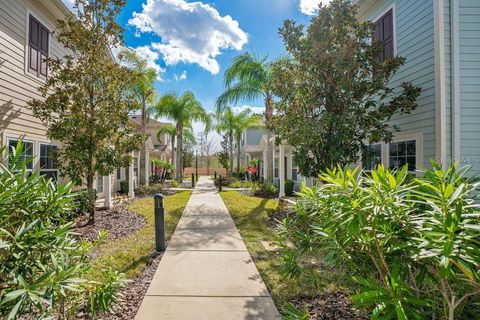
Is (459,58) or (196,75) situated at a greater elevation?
(196,75)

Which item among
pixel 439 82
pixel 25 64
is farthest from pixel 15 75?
pixel 439 82

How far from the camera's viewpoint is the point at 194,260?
5199 mm

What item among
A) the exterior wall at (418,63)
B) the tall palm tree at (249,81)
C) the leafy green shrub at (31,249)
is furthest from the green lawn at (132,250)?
the tall palm tree at (249,81)

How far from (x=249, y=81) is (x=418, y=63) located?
8.60 meters

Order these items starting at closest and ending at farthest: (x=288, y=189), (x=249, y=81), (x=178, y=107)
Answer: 1. (x=249, y=81)
2. (x=288, y=189)
3. (x=178, y=107)

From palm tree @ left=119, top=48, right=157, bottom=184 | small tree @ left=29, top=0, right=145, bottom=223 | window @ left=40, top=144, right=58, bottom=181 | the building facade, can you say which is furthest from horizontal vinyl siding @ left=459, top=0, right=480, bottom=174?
palm tree @ left=119, top=48, right=157, bottom=184

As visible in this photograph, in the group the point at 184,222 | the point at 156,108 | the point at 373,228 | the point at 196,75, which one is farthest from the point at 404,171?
the point at 196,75

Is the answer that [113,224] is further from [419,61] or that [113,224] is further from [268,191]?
[419,61]

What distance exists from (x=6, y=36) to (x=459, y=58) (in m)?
10.6

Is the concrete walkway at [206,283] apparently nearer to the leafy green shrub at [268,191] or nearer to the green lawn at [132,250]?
the green lawn at [132,250]

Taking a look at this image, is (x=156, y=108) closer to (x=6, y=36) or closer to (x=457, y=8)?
(x=6, y=36)

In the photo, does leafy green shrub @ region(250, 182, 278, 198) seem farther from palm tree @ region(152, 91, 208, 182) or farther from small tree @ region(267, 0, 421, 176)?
palm tree @ region(152, 91, 208, 182)

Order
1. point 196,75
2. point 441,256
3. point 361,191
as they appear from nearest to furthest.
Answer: point 441,256 → point 361,191 → point 196,75

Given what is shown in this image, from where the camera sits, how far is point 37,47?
8.41 meters
